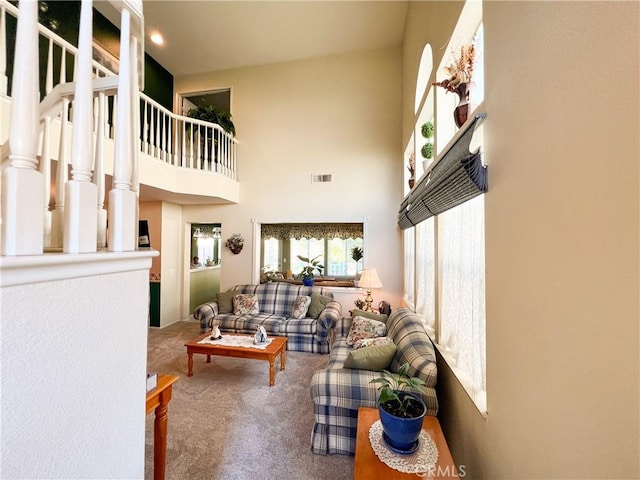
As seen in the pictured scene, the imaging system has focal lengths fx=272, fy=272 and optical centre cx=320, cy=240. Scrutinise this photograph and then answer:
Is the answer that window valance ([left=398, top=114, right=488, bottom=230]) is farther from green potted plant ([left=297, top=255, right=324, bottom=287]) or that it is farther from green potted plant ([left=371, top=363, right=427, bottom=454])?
green potted plant ([left=297, top=255, right=324, bottom=287])

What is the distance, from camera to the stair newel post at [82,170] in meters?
0.66

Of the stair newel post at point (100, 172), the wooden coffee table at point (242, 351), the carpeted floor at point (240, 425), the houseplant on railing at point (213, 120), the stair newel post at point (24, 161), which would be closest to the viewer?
the stair newel post at point (24, 161)

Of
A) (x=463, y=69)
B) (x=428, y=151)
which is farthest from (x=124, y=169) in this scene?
(x=428, y=151)

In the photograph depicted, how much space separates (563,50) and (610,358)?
2.95 feet

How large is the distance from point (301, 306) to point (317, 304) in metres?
0.26

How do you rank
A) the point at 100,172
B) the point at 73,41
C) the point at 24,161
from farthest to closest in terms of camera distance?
the point at 73,41, the point at 100,172, the point at 24,161

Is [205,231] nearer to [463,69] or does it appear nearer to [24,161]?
[463,69]

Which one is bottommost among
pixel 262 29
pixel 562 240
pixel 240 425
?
pixel 240 425

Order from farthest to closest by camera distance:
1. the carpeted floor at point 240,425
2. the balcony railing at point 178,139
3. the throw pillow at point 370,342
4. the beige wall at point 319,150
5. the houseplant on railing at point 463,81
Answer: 1. the beige wall at point 319,150
2. the balcony railing at point 178,139
3. the throw pillow at point 370,342
4. the carpeted floor at point 240,425
5. the houseplant on railing at point 463,81

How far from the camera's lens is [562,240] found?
842 millimetres

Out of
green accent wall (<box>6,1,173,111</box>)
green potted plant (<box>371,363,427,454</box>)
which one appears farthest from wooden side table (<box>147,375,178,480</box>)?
green accent wall (<box>6,1,173,111</box>)

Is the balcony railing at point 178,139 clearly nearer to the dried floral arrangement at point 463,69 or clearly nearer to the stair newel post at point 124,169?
the stair newel post at point 124,169

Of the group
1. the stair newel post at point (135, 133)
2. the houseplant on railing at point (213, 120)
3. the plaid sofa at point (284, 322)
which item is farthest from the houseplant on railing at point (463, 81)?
the houseplant on railing at point (213, 120)

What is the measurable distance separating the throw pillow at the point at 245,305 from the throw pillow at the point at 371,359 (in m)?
2.56
